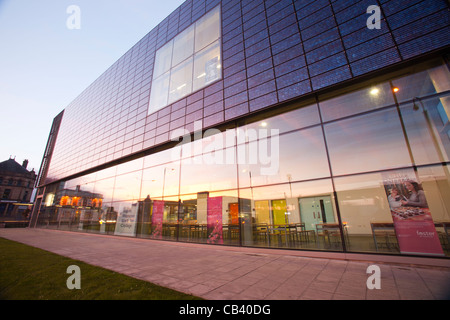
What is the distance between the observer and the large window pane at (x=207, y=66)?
12.8 metres

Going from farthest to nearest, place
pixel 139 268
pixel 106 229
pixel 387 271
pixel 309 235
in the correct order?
1. pixel 106 229
2. pixel 309 235
3. pixel 139 268
4. pixel 387 271

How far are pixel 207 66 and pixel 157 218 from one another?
1153 centimetres

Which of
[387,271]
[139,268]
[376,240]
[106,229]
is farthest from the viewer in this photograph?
[106,229]

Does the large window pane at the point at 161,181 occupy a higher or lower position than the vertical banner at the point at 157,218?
higher

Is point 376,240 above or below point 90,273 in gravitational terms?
above

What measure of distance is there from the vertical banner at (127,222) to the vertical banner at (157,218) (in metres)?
2.44

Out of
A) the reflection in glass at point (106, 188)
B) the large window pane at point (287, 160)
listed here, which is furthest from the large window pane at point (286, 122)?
the reflection in glass at point (106, 188)

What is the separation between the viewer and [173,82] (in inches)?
606

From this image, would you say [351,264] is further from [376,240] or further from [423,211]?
[423,211]

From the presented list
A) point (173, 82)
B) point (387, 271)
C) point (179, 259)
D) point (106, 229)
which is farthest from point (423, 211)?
point (106, 229)

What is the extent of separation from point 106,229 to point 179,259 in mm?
14277

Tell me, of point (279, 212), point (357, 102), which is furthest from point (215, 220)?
point (357, 102)

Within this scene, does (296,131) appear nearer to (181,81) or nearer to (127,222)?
(181,81)

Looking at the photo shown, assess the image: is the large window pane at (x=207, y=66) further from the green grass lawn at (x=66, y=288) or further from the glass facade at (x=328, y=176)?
the green grass lawn at (x=66, y=288)
